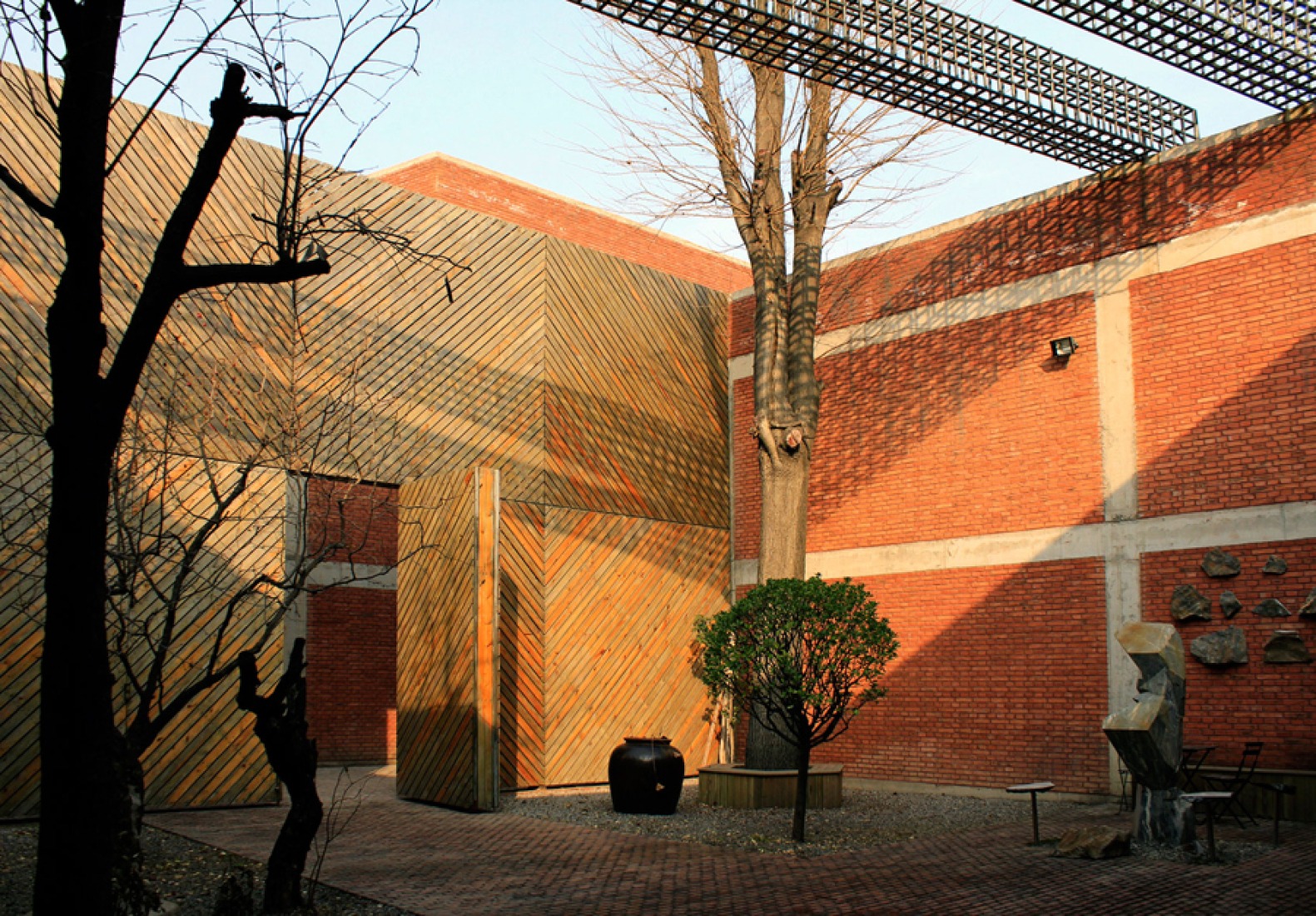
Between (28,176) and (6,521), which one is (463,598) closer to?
(6,521)

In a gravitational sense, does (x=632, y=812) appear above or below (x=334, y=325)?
below

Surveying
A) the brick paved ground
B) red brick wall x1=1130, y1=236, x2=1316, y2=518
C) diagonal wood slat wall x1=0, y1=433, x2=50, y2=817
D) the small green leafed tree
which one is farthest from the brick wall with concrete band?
diagonal wood slat wall x1=0, y1=433, x2=50, y2=817

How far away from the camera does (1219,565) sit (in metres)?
10.1

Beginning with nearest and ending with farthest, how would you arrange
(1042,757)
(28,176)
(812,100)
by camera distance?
(28,176), (1042,757), (812,100)

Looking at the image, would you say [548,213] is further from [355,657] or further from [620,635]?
[620,635]

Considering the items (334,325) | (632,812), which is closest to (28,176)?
(334,325)

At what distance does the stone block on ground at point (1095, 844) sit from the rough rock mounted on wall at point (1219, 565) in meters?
3.12

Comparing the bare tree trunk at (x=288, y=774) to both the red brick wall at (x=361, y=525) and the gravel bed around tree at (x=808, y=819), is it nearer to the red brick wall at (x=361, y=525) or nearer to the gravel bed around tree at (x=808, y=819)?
the gravel bed around tree at (x=808, y=819)

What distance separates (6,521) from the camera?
9.14m

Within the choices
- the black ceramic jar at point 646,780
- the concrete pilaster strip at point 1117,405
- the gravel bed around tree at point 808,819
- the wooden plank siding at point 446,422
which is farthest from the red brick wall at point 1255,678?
the wooden plank siding at point 446,422

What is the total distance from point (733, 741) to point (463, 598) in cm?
498

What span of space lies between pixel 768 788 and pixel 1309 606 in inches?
187

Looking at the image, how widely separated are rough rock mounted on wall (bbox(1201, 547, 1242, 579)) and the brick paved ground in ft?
6.93

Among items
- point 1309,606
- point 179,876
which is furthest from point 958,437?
point 179,876
